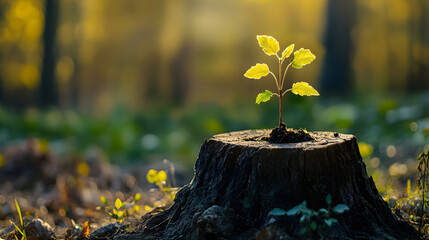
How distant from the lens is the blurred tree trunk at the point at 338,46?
11219 millimetres

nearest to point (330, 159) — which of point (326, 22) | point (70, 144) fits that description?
point (70, 144)

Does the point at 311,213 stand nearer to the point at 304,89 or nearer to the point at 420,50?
the point at 304,89

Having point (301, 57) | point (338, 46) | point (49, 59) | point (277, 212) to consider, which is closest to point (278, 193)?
point (277, 212)

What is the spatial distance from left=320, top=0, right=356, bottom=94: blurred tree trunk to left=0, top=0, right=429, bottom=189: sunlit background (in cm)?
3

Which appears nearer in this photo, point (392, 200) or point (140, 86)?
point (392, 200)

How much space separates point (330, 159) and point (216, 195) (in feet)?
2.14

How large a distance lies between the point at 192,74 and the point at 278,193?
19677 millimetres

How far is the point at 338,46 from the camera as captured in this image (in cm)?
1147

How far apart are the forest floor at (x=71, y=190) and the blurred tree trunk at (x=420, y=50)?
48.4 feet

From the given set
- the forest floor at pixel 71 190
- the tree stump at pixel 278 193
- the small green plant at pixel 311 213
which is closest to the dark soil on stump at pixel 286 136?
the tree stump at pixel 278 193

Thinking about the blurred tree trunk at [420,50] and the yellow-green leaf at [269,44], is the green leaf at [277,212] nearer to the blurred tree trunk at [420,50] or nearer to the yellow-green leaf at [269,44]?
the yellow-green leaf at [269,44]

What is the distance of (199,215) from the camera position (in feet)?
6.91

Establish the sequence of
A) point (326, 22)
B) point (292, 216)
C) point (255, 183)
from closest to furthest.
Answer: point (292, 216)
point (255, 183)
point (326, 22)

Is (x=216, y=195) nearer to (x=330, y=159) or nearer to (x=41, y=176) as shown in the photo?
(x=330, y=159)
